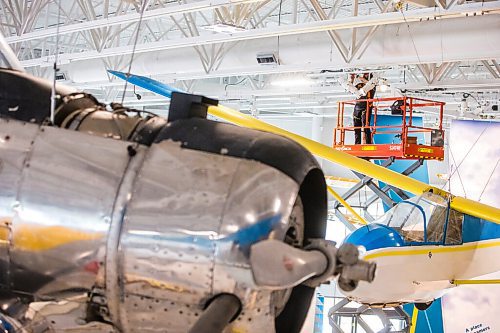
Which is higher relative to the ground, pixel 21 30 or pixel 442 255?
pixel 21 30

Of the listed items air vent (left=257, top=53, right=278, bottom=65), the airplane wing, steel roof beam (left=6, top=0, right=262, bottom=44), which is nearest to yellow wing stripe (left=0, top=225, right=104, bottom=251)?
the airplane wing

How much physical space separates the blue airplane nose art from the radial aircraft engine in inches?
235

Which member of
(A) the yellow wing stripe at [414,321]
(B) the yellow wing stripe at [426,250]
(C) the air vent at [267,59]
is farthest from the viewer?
(C) the air vent at [267,59]

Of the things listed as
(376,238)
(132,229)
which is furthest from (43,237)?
(376,238)

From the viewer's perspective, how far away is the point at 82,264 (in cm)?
333

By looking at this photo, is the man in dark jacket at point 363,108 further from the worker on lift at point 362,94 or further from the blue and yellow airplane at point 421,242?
the blue and yellow airplane at point 421,242

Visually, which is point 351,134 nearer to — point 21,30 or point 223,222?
point 21,30

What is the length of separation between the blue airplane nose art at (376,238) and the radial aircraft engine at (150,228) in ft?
19.5

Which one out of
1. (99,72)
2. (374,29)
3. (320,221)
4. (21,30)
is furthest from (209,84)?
(320,221)

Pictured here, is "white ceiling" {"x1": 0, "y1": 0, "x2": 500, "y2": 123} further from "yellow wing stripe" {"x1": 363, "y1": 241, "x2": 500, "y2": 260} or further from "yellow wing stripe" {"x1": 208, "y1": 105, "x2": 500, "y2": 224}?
"yellow wing stripe" {"x1": 363, "y1": 241, "x2": 500, "y2": 260}

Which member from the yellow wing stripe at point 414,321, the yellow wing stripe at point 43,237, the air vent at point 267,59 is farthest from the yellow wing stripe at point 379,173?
the yellow wing stripe at point 43,237

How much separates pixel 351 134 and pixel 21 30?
60.3 feet

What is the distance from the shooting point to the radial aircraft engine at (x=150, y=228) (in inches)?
126

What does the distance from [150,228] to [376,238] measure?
21.9 ft
